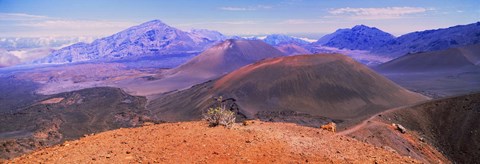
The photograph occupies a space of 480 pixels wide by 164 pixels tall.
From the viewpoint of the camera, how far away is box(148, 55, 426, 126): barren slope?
5641 cm

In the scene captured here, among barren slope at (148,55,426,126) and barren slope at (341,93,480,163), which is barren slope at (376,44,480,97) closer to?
barren slope at (148,55,426,126)

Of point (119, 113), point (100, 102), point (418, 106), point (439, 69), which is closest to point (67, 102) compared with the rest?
point (100, 102)

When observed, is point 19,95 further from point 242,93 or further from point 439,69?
point 439,69

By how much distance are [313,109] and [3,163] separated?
50.9m

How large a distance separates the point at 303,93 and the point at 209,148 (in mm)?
53592

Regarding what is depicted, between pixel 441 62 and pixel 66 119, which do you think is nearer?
pixel 66 119

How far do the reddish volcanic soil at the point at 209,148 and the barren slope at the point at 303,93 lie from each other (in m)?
36.1

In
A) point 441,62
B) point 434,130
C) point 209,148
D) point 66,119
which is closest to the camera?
point 209,148

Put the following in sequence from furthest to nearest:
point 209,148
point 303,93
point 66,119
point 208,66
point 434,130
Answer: point 208,66 < point 66,119 < point 303,93 < point 434,130 < point 209,148

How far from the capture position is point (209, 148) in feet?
35.8

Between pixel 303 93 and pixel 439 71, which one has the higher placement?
pixel 303 93

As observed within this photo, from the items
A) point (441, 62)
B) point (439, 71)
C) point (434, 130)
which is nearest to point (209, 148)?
point (434, 130)

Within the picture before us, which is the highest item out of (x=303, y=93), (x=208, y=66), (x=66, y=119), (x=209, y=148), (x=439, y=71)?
(x=209, y=148)

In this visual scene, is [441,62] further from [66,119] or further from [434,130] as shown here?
[66,119]
